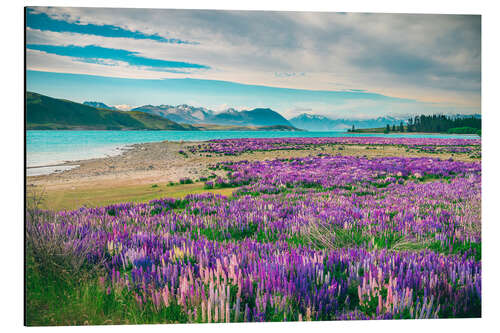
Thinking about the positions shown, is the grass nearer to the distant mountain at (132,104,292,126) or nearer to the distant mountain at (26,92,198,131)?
the distant mountain at (26,92,198,131)

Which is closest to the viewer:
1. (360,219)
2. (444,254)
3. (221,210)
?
(444,254)

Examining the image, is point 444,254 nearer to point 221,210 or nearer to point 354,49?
point 221,210

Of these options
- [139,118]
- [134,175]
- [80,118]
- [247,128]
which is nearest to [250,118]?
[247,128]

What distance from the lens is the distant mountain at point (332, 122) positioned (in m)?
6.10

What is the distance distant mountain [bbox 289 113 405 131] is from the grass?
215cm

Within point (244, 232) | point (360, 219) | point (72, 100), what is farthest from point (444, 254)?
point (72, 100)

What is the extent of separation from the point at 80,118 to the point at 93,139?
122cm

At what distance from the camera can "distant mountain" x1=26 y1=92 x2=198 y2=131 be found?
4.22 metres

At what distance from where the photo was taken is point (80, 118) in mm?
5195

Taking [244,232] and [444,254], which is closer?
[444,254]

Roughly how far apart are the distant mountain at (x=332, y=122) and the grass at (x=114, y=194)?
2152 millimetres

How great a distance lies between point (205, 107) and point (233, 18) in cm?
177

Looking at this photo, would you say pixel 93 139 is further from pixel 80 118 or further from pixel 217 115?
pixel 217 115
